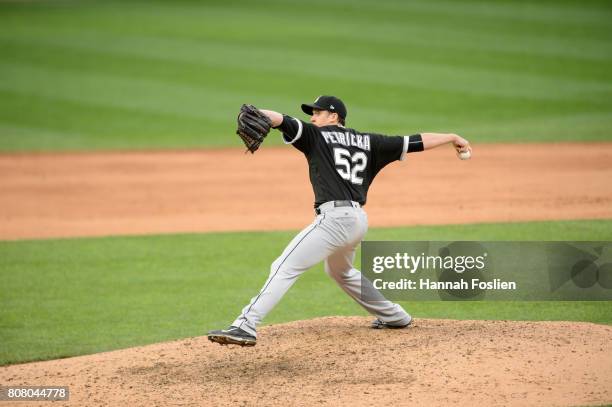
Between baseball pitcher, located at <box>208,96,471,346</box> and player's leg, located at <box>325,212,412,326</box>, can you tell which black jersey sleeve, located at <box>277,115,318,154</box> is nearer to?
baseball pitcher, located at <box>208,96,471,346</box>

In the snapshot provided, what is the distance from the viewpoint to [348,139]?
6719 mm

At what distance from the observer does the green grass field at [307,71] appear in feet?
58.6

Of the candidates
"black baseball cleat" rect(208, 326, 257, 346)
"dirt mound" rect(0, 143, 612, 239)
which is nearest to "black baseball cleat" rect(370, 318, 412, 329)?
"black baseball cleat" rect(208, 326, 257, 346)

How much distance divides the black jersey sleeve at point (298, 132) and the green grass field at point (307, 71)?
34.3 feet

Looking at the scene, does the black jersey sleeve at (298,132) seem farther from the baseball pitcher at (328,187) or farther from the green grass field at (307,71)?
the green grass field at (307,71)

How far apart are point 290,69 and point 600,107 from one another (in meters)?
7.05

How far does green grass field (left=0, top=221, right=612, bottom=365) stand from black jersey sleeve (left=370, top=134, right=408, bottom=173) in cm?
208

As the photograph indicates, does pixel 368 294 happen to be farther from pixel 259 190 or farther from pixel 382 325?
pixel 259 190

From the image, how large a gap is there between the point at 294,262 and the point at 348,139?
0.99 m

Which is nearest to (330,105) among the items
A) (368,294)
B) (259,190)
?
(368,294)

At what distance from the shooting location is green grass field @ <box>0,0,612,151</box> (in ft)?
58.6

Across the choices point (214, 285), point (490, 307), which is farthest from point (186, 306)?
point (490, 307)

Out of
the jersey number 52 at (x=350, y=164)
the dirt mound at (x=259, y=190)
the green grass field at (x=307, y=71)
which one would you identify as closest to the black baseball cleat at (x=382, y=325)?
the jersey number 52 at (x=350, y=164)

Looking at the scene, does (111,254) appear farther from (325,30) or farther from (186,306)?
(325,30)
